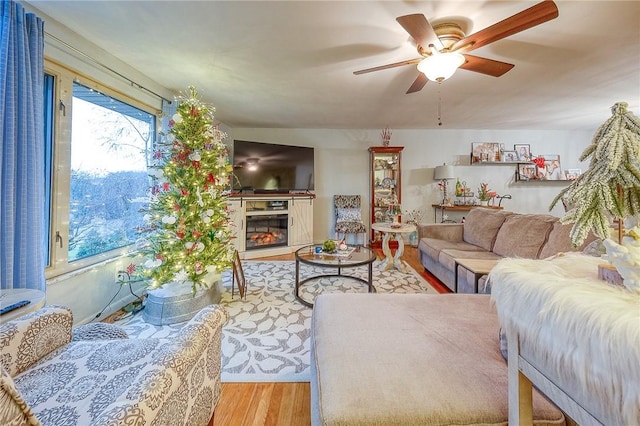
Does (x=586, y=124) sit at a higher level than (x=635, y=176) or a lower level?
higher

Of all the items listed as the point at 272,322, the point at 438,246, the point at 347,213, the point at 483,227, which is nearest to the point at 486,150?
the point at 483,227

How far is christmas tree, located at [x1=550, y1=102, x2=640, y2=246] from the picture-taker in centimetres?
A: 58

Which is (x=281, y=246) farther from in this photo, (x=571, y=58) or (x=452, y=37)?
(x=571, y=58)

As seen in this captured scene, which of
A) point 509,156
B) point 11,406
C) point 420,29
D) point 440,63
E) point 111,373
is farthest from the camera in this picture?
point 509,156

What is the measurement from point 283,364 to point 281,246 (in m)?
2.91

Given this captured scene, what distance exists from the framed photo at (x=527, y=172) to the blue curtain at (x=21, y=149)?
6.86m

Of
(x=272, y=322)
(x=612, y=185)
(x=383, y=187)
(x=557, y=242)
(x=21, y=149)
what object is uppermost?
(x=383, y=187)

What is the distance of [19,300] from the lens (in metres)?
1.18

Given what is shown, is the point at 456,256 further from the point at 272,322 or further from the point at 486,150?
the point at 486,150

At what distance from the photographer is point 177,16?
1.81 meters

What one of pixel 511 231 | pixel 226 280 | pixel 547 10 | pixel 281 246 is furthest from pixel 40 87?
pixel 511 231

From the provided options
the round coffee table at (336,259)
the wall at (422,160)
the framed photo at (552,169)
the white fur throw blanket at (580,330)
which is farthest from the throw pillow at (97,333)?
the framed photo at (552,169)

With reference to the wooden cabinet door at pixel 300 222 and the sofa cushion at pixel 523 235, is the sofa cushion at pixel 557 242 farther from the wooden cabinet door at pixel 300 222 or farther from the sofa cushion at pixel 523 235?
the wooden cabinet door at pixel 300 222

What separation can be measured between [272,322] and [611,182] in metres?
2.19
